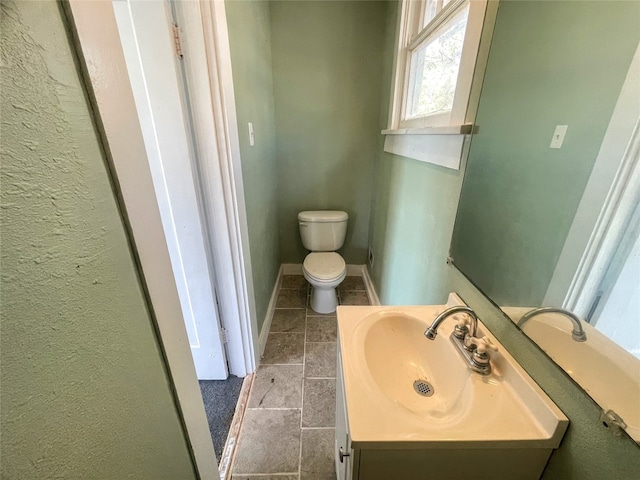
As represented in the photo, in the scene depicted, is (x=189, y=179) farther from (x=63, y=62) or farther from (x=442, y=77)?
(x=442, y=77)

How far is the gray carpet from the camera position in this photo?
127 cm

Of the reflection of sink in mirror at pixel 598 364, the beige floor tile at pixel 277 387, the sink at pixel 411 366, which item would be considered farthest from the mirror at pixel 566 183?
the beige floor tile at pixel 277 387

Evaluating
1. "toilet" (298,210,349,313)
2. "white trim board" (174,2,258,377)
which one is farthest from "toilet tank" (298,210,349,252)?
"white trim board" (174,2,258,377)

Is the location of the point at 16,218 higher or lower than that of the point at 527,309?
higher

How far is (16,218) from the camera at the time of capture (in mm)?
295

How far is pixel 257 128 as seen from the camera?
1.60m

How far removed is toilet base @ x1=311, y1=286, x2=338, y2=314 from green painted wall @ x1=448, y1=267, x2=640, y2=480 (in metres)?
1.50

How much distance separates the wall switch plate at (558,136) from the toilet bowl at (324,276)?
1481 mm

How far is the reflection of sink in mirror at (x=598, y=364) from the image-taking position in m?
0.42

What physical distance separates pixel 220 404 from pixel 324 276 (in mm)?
986

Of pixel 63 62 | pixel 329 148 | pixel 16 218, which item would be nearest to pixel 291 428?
pixel 16 218

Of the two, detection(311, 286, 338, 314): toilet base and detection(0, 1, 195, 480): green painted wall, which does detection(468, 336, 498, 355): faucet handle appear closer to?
detection(0, 1, 195, 480): green painted wall

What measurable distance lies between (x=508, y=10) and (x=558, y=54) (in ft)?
0.69

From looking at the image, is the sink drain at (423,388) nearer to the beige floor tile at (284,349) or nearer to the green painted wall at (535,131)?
the green painted wall at (535,131)
